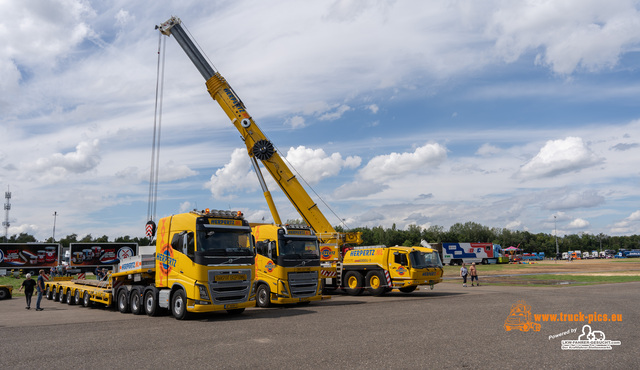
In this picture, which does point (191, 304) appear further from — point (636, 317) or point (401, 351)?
point (636, 317)

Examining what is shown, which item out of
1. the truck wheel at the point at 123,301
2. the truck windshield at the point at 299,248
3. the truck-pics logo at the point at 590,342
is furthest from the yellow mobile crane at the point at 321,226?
the truck-pics logo at the point at 590,342

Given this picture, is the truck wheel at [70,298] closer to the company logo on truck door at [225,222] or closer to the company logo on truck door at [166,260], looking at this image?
the company logo on truck door at [166,260]

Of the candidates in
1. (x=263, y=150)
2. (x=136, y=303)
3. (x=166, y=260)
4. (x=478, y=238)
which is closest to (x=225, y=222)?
(x=166, y=260)

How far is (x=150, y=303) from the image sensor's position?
50.4ft

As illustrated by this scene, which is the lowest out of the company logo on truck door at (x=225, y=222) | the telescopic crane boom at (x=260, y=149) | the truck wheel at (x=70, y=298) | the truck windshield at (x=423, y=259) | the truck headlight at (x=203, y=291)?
the truck wheel at (x=70, y=298)

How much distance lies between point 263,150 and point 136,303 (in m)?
10.5

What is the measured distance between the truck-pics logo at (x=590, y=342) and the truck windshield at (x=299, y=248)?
9926 millimetres

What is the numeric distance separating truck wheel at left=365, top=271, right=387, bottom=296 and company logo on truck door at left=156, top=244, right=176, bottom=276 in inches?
448

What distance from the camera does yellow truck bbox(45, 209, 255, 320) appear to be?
13.6 metres

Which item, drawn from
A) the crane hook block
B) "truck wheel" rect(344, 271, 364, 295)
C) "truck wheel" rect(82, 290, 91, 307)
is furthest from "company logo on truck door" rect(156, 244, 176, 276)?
"truck wheel" rect(344, 271, 364, 295)

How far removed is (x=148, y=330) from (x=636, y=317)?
1405cm

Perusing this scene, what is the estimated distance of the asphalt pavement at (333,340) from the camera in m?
8.05

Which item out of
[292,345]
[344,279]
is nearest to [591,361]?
[292,345]

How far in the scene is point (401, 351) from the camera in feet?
28.8
